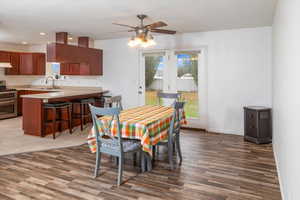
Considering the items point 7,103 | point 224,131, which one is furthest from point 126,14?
point 7,103

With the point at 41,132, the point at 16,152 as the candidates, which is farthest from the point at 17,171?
the point at 41,132

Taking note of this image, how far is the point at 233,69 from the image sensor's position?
213 inches

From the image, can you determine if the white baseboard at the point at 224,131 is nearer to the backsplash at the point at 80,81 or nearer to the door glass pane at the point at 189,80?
the door glass pane at the point at 189,80

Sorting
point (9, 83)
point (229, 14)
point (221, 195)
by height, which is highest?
point (229, 14)

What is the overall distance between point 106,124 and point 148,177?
0.91 m

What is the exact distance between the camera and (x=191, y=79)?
596cm

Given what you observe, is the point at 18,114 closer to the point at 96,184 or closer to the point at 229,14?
the point at 96,184

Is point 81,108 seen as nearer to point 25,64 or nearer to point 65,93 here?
point 65,93

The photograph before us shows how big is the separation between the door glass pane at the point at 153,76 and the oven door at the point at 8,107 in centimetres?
440

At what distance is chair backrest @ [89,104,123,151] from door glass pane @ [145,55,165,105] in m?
3.41

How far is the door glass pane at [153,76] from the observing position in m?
6.31

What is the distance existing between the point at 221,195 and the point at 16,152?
11.5 feet

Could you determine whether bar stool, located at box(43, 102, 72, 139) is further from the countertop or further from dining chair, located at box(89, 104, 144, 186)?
dining chair, located at box(89, 104, 144, 186)

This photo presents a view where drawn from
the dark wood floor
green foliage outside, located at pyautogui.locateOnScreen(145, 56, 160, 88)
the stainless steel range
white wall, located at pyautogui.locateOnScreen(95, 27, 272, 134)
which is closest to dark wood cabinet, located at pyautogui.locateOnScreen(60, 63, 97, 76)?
green foliage outside, located at pyautogui.locateOnScreen(145, 56, 160, 88)
